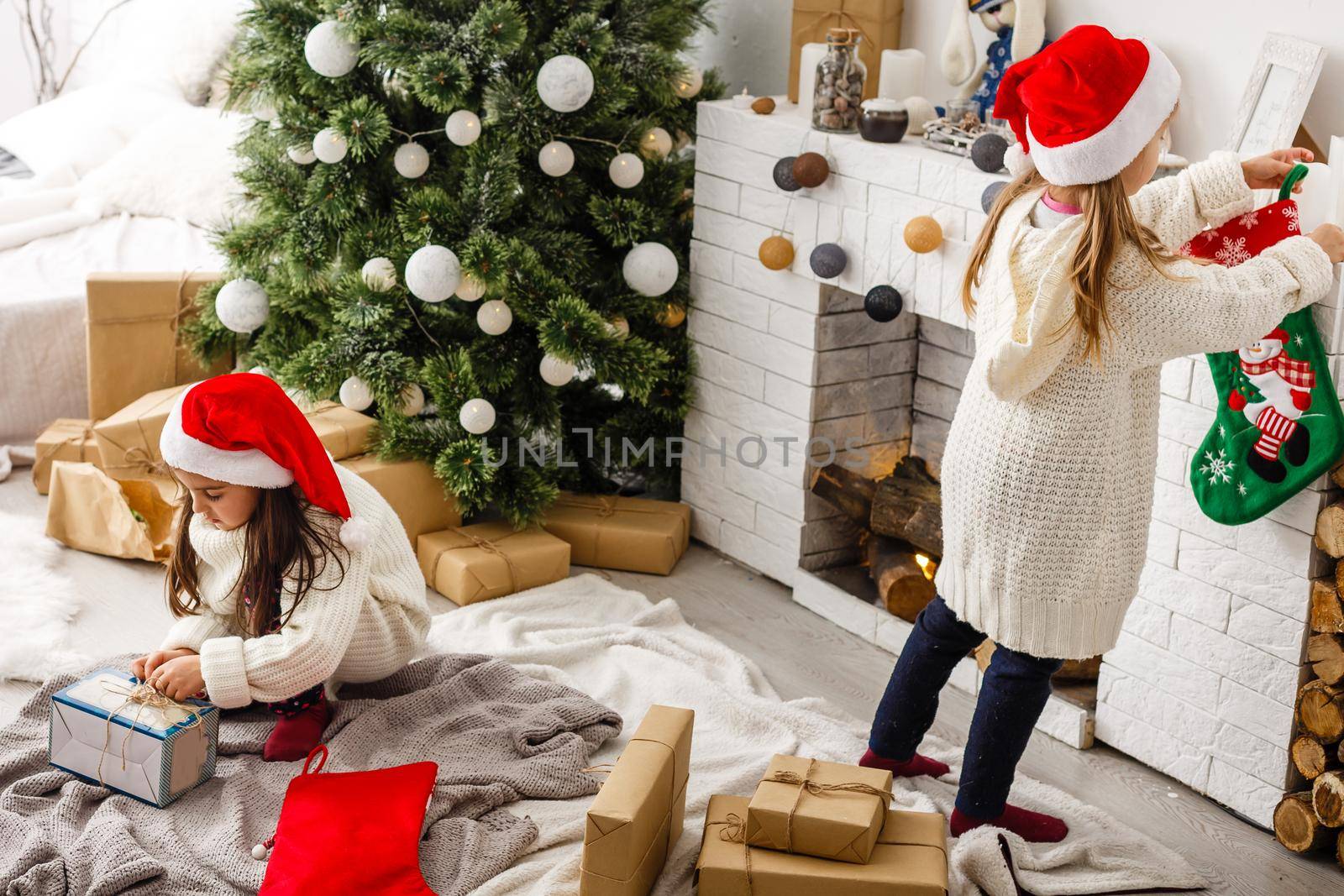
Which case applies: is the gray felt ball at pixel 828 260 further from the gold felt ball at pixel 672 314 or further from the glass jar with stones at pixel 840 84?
the gold felt ball at pixel 672 314

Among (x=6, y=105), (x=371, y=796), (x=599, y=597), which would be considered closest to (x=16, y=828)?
(x=371, y=796)

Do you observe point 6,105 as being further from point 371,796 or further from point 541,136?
point 371,796

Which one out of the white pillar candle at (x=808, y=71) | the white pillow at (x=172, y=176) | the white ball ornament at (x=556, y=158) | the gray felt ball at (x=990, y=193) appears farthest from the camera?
the white pillow at (x=172, y=176)

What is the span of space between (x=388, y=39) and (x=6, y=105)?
131 inches

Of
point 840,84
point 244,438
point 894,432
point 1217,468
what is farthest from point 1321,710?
point 244,438

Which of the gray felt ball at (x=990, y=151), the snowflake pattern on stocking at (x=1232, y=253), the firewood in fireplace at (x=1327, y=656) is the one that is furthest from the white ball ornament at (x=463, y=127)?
the firewood in fireplace at (x=1327, y=656)

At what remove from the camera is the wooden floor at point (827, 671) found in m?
2.09

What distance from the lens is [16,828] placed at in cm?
197

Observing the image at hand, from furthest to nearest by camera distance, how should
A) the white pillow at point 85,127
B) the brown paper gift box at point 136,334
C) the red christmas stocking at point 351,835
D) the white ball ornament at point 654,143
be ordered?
the white pillow at point 85,127
the brown paper gift box at point 136,334
the white ball ornament at point 654,143
the red christmas stocking at point 351,835

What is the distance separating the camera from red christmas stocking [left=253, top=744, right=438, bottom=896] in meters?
1.87

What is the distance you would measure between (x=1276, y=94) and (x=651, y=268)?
1273mm

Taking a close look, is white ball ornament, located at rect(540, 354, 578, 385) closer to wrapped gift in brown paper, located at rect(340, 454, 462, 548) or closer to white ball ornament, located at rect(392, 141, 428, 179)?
wrapped gift in brown paper, located at rect(340, 454, 462, 548)

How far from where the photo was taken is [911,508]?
2.76 m

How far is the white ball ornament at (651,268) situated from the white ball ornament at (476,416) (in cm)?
41
